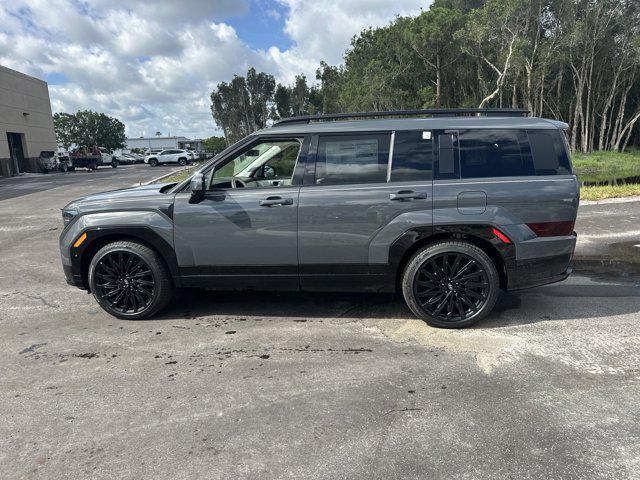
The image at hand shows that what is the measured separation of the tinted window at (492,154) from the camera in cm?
431

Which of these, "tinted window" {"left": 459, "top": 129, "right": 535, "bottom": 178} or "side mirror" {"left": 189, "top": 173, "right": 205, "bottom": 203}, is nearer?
"tinted window" {"left": 459, "top": 129, "right": 535, "bottom": 178}

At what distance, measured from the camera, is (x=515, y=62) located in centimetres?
2881

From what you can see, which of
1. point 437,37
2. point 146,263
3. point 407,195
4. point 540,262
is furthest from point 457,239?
point 437,37

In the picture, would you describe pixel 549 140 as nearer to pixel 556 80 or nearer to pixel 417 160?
pixel 417 160

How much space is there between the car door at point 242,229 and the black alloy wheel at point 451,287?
49.2 inches

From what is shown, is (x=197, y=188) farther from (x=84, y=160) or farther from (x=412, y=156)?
(x=84, y=160)

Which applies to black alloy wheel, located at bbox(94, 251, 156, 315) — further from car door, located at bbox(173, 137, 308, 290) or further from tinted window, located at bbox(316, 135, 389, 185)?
tinted window, located at bbox(316, 135, 389, 185)

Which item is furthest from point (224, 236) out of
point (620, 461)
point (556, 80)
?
point (556, 80)

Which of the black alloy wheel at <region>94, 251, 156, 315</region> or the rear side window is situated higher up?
the rear side window

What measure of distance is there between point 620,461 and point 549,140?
2.76 m

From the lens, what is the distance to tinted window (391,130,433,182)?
14.4 ft

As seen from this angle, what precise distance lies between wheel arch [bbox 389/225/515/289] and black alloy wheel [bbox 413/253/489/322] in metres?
0.19

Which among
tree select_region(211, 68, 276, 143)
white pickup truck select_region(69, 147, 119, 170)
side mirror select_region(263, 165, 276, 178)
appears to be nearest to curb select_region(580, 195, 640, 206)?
side mirror select_region(263, 165, 276, 178)

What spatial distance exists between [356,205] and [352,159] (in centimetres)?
47
